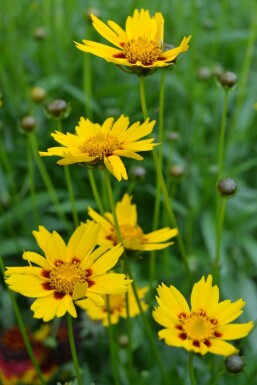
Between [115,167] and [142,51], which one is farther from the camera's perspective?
[142,51]

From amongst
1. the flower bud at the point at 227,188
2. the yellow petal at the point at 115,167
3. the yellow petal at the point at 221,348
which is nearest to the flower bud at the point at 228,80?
the flower bud at the point at 227,188

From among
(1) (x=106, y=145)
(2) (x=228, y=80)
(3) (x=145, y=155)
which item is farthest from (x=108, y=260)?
(3) (x=145, y=155)

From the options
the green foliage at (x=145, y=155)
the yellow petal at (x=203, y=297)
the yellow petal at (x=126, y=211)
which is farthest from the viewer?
the green foliage at (x=145, y=155)

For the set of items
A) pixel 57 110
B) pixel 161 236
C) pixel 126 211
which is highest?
pixel 57 110

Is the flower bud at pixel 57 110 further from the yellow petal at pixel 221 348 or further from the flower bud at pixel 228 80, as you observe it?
the yellow petal at pixel 221 348

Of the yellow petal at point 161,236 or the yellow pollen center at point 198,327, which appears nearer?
the yellow pollen center at point 198,327

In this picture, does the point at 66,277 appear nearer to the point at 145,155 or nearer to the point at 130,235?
the point at 130,235

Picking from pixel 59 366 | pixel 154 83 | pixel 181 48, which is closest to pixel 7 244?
pixel 59 366
